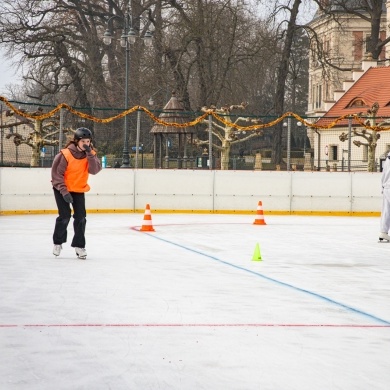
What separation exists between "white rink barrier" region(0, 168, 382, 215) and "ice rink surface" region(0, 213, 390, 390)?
9.79 m

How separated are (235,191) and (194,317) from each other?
18264 mm

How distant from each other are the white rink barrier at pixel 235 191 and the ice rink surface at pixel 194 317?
32.1 ft

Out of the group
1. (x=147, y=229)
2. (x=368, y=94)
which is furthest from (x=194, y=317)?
(x=368, y=94)

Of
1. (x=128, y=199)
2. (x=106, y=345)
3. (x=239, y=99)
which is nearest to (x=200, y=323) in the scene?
(x=106, y=345)

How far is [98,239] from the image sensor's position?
Answer: 1666 centimetres

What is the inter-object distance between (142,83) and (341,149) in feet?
66.3

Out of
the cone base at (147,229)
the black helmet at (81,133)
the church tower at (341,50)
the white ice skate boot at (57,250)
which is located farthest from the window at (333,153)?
the church tower at (341,50)

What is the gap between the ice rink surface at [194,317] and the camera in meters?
5.70

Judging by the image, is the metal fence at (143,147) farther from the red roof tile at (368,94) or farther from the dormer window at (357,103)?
the dormer window at (357,103)

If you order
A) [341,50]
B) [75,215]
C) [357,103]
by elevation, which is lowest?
[75,215]

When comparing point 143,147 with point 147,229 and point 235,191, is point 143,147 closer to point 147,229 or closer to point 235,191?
point 235,191

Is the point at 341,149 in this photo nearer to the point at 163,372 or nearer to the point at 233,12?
the point at 233,12

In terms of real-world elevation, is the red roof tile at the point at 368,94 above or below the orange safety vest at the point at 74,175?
above

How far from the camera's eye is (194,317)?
7.92m
